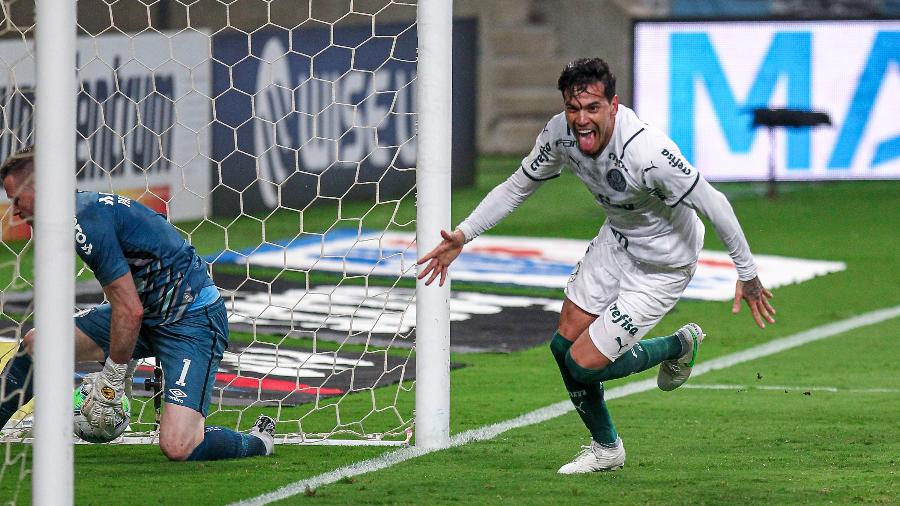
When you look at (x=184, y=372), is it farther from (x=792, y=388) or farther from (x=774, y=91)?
(x=774, y=91)

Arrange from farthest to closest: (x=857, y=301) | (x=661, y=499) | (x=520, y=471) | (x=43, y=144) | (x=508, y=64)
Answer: (x=508, y=64), (x=857, y=301), (x=520, y=471), (x=661, y=499), (x=43, y=144)

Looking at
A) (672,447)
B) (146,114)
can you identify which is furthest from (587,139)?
(146,114)

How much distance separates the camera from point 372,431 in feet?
22.6

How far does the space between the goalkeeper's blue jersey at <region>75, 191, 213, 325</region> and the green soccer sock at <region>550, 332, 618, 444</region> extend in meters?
1.47

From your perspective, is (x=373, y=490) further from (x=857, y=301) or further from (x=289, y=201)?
(x=289, y=201)

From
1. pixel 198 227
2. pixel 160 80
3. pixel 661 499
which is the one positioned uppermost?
pixel 160 80

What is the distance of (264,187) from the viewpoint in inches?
604

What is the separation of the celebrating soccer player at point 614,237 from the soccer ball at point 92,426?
4.12 ft

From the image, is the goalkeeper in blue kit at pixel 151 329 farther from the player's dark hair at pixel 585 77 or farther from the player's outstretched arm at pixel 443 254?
the player's dark hair at pixel 585 77

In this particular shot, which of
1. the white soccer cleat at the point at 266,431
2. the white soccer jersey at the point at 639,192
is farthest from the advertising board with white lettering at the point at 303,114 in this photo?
the white soccer jersey at the point at 639,192

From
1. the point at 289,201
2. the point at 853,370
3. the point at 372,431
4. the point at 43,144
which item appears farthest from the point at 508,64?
the point at 43,144

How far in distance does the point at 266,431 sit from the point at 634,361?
5.00ft

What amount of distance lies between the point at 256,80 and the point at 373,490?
9779 millimetres

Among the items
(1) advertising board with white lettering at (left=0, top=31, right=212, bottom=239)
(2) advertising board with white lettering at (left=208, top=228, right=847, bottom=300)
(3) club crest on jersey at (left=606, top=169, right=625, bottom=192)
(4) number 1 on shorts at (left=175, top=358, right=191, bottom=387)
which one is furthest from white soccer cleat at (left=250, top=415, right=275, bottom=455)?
(1) advertising board with white lettering at (left=0, top=31, right=212, bottom=239)
